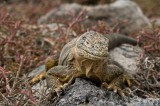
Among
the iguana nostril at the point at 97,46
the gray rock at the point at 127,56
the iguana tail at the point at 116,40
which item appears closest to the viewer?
the iguana nostril at the point at 97,46

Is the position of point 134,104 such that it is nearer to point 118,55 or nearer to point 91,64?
point 91,64

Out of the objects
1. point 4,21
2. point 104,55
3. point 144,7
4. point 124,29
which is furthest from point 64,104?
point 144,7

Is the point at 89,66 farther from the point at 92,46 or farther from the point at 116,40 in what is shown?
the point at 116,40

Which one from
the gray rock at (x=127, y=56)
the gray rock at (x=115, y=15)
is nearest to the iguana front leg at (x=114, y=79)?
the gray rock at (x=127, y=56)

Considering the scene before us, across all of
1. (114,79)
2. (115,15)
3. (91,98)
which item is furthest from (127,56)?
(115,15)

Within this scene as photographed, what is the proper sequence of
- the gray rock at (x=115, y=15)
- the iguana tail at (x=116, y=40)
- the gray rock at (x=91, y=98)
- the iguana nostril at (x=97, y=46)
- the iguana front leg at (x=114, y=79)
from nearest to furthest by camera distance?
the gray rock at (x=91, y=98), the iguana nostril at (x=97, y=46), the iguana front leg at (x=114, y=79), the iguana tail at (x=116, y=40), the gray rock at (x=115, y=15)

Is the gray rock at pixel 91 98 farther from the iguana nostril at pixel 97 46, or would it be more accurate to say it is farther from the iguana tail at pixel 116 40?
the iguana tail at pixel 116 40

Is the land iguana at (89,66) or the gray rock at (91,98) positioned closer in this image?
the gray rock at (91,98)

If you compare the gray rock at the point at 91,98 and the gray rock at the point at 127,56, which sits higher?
the gray rock at the point at 91,98

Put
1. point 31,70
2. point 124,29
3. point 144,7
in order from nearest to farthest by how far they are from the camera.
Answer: point 31,70
point 124,29
point 144,7
